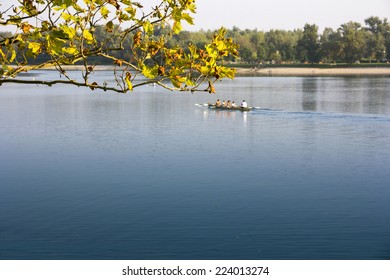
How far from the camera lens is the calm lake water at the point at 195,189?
25.2 m

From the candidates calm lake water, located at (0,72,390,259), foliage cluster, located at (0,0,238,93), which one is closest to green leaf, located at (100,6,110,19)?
foliage cluster, located at (0,0,238,93)

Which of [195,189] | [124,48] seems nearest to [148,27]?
[124,48]

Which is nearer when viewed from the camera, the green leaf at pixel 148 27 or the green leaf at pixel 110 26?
the green leaf at pixel 148 27

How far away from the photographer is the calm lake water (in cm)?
2517

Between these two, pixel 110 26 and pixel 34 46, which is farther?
pixel 110 26

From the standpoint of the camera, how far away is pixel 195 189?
1346 inches

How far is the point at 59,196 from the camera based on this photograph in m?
32.9

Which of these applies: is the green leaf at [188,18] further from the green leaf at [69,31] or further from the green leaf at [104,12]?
the green leaf at [69,31]

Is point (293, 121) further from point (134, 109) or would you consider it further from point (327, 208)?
point (327, 208)

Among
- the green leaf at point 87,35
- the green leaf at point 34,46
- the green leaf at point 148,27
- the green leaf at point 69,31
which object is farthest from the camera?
the green leaf at point 34,46

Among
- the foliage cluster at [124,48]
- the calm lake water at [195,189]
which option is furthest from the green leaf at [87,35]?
the calm lake water at [195,189]

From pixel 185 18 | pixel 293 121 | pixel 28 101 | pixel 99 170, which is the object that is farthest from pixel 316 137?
pixel 28 101

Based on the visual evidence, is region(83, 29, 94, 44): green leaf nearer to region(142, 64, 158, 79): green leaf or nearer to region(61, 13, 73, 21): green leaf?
region(61, 13, 73, 21): green leaf

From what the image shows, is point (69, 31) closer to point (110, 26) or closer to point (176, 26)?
point (110, 26)
